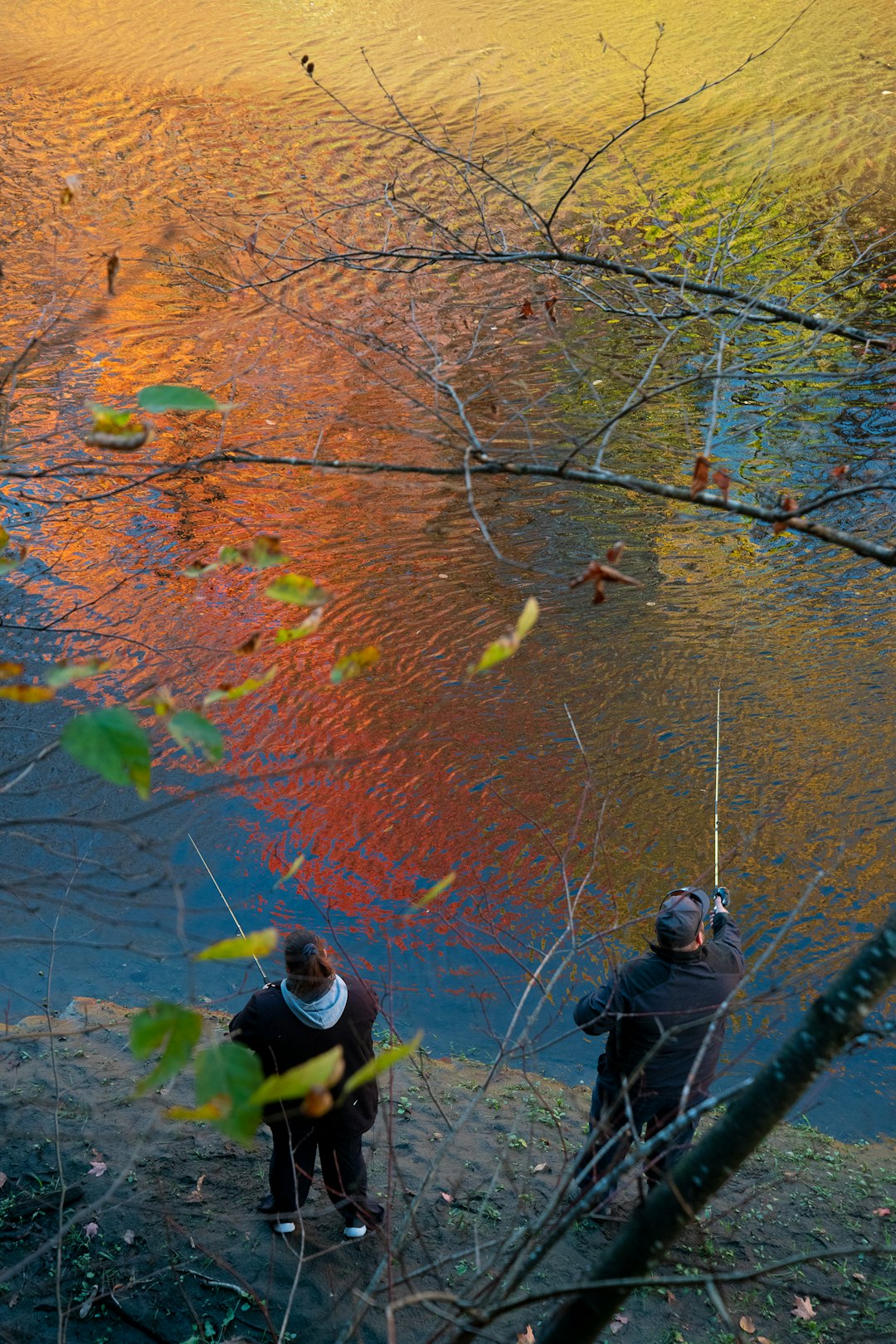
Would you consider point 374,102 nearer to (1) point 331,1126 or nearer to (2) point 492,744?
(2) point 492,744

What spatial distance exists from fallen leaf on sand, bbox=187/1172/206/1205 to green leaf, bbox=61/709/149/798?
3685 millimetres

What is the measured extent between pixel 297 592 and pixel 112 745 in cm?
50

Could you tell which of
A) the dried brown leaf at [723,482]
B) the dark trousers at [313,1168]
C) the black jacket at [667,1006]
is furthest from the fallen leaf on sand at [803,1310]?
the dried brown leaf at [723,482]

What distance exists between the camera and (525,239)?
46.0 ft

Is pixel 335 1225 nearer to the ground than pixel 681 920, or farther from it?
nearer to the ground

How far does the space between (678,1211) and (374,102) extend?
18.7 meters

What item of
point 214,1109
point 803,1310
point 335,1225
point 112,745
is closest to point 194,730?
point 112,745

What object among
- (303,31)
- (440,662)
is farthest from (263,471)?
(303,31)

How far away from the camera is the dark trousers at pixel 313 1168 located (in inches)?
173

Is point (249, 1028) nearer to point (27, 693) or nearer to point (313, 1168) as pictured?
point (313, 1168)

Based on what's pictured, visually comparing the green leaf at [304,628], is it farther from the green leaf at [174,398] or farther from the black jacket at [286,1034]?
the black jacket at [286,1034]

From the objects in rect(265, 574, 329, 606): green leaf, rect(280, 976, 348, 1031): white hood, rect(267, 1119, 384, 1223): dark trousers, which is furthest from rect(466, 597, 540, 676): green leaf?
rect(267, 1119, 384, 1223): dark trousers

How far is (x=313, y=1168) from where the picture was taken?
4539mm

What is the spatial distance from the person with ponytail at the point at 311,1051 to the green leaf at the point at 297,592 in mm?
2150
